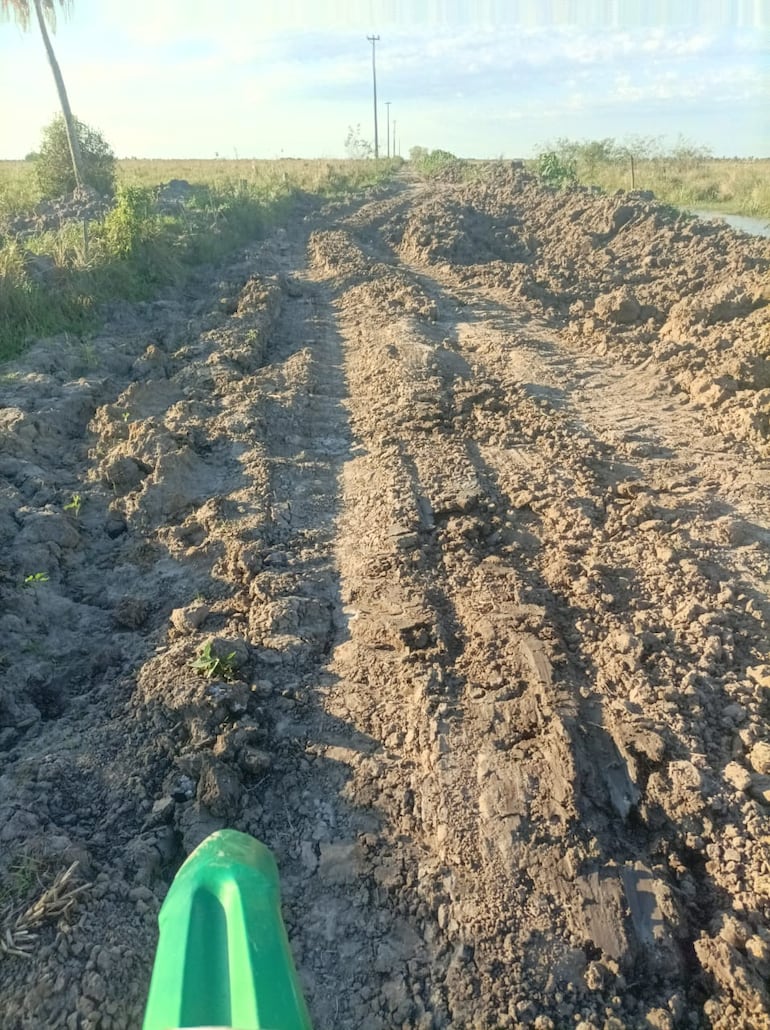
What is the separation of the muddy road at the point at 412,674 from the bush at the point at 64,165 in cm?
1230

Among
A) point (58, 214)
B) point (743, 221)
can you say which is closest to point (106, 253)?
point (58, 214)

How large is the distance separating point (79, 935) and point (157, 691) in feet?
3.94

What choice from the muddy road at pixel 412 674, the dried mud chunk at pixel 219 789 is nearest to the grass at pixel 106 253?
the muddy road at pixel 412 674

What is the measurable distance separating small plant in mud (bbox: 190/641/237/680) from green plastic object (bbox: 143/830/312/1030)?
4.06 ft

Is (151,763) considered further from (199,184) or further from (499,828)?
(199,184)

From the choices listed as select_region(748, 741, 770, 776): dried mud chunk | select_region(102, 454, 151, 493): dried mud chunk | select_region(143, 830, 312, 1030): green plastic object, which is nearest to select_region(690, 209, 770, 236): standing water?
select_region(102, 454, 151, 493): dried mud chunk

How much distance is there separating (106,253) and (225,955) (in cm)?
1104

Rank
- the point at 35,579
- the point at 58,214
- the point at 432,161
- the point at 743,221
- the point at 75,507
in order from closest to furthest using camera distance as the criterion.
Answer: the point at 35,579 < the point at 75,507 < the point at 58,214 < the point at 743,221 < the point at 432,161

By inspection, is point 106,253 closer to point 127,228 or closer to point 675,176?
point 127,228

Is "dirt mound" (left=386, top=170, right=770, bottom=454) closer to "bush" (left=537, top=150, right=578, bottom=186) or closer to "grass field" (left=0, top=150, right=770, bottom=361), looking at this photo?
"grass field" (left=0, top=150, right=770, bottom=361)

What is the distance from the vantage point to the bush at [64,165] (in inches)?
682

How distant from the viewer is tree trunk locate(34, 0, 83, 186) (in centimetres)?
1669

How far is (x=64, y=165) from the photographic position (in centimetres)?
1758

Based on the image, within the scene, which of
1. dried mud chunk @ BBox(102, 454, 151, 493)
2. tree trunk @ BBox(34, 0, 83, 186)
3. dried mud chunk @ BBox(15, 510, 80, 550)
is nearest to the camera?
dried mud chunk @ BBox(15, 510, 80, 550)
